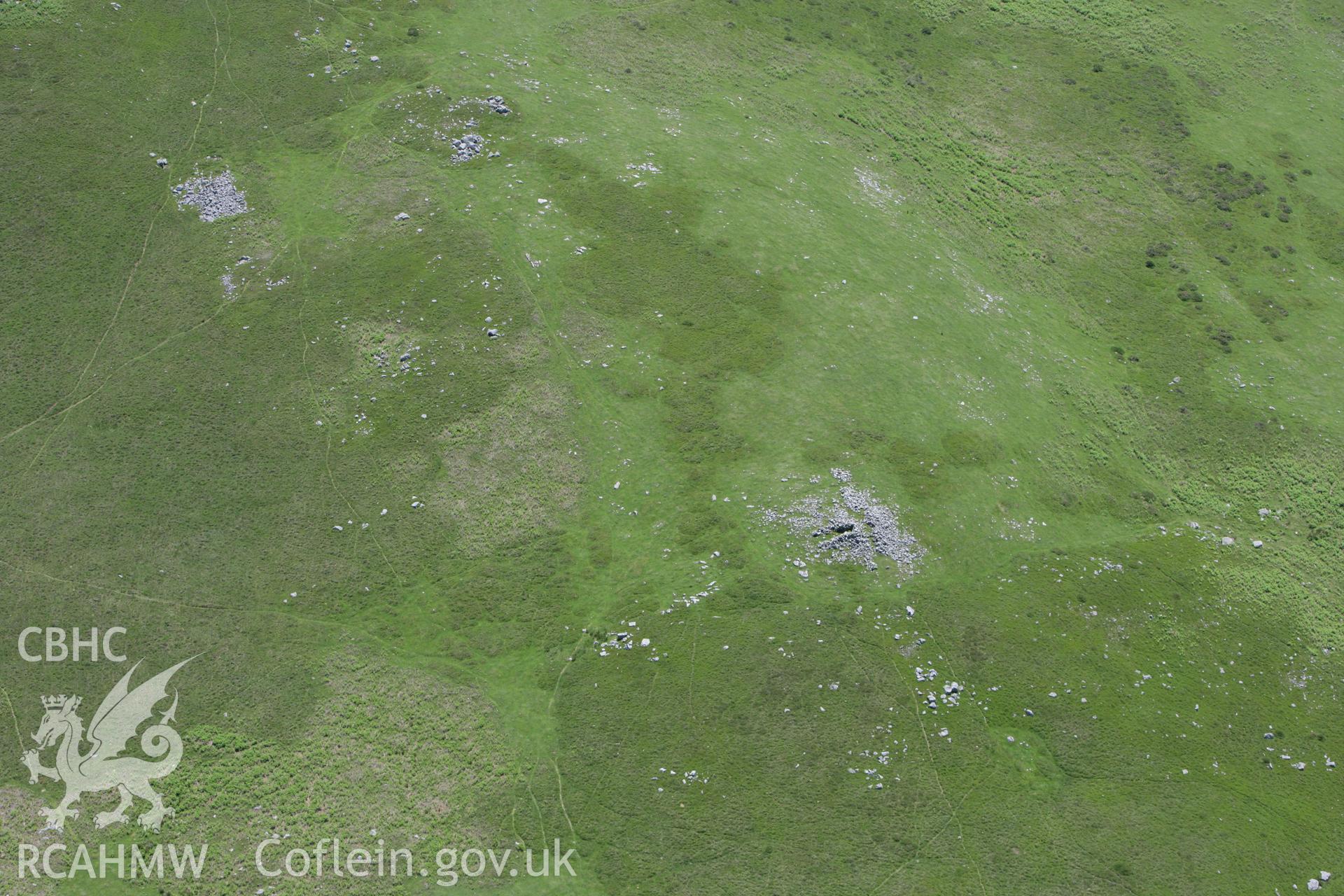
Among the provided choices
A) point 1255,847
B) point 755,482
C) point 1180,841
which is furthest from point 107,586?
point 1255,847

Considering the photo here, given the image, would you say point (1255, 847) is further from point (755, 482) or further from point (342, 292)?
point (342, 292)

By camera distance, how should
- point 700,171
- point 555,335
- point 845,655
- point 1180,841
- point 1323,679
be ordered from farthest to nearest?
point 700,171 < point 555,335 < point 1323,679 < point 845,655 < point 1180,841

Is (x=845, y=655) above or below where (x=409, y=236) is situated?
below

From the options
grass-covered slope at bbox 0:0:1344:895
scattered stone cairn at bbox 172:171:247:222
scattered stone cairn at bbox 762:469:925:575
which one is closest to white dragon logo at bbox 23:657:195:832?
grass-covered slope at bbox 0:0:1344:895

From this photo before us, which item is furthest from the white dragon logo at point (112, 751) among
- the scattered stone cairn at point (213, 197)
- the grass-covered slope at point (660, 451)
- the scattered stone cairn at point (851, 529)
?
the scattered stone cairn at point (213, 197)

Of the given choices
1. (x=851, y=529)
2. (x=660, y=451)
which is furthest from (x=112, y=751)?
(x=851, y=529)

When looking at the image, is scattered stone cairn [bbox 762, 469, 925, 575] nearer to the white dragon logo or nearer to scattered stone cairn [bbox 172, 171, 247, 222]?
the white dragon logo

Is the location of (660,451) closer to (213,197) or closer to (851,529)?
(851,529)
